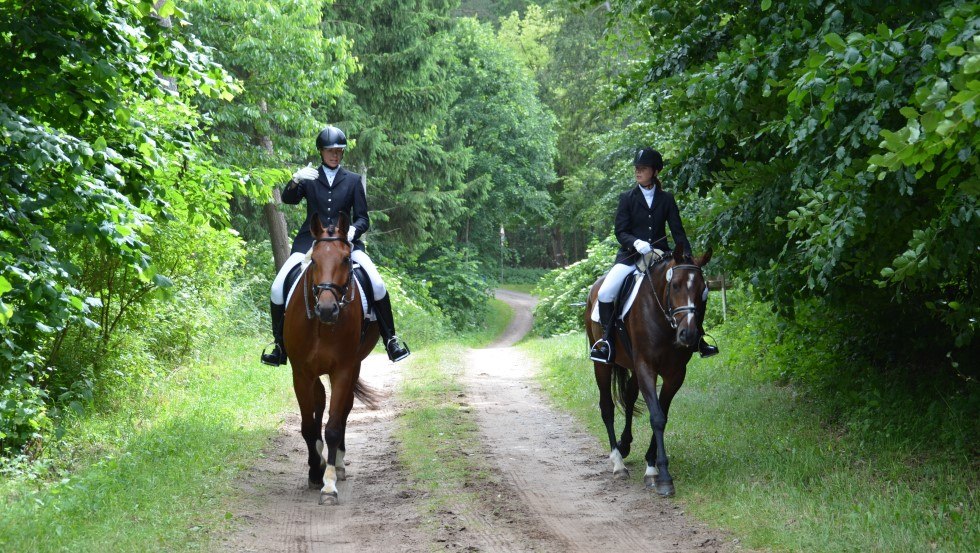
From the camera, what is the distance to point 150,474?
328 inches

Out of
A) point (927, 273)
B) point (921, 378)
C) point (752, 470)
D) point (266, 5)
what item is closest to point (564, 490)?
point (752, 470)

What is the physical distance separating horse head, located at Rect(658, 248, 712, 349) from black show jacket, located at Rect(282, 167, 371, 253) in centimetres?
302

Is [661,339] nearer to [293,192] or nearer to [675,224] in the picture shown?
[675,224]

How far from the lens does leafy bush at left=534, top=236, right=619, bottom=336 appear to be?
1189 inches

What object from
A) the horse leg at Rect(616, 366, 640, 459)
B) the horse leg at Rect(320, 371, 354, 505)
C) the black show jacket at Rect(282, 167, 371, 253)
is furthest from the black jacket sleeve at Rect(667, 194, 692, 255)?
the horse leg at Rect(320, 371, 354, 505)

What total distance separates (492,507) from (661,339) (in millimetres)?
2405

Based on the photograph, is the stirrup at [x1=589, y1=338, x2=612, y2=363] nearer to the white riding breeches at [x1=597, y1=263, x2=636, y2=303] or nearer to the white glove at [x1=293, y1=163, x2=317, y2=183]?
the white riding breeches at [x1=597, y1=263, x2=636, y2=303]

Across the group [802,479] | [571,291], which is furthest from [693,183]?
[571,291]

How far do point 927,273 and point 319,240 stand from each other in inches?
196

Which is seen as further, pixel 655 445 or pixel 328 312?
pixel 655 445

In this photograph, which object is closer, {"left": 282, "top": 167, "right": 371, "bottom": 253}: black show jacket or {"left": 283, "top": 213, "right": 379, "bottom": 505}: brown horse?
{"left": 283, "top": 213, "right": 379, "bottom": 505}: brown horse

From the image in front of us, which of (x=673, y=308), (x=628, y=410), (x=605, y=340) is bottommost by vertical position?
(x=628, y=410)

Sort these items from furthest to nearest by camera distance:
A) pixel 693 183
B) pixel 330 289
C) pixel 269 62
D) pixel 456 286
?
pixel 456 286 → pixel 269 62 → pixel 693 183 → pixel 330 289

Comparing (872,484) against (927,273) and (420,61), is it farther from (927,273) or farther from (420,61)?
(420,61)
